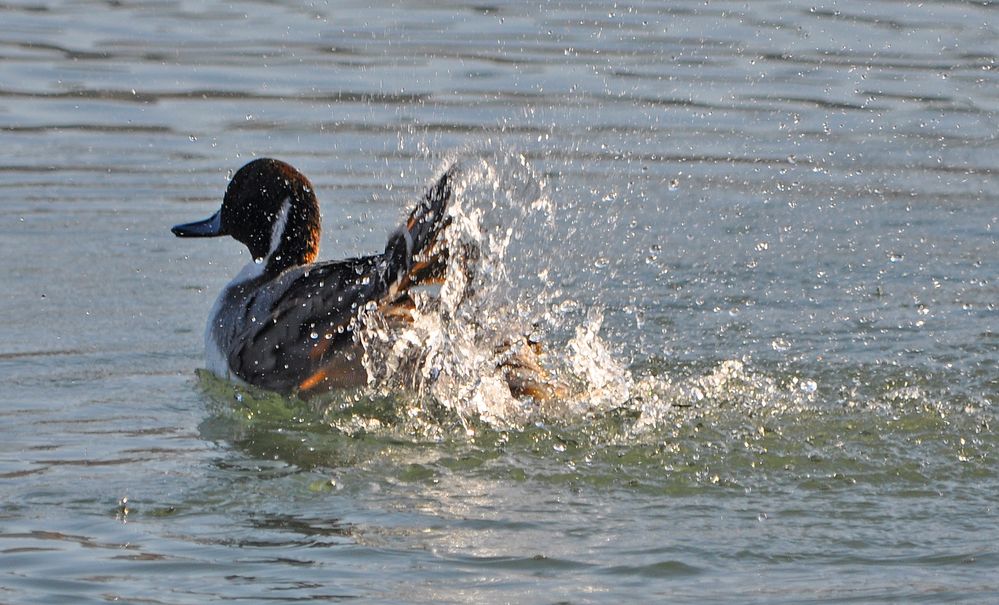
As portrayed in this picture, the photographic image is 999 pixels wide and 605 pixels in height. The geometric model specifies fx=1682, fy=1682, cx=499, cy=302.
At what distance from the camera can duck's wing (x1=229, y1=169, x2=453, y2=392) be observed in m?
7.06

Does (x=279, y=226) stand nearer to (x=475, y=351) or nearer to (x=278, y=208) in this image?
(x=278, y=208)

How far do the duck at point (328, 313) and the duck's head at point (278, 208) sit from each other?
0.13 meters

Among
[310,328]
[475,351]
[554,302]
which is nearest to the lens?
[475,351]

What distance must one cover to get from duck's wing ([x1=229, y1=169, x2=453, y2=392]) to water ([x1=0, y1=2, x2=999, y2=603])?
0.20 m

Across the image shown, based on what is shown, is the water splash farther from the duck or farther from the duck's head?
the duck's head

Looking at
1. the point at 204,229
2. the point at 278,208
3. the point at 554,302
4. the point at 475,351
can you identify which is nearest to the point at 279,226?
the point at 278,208

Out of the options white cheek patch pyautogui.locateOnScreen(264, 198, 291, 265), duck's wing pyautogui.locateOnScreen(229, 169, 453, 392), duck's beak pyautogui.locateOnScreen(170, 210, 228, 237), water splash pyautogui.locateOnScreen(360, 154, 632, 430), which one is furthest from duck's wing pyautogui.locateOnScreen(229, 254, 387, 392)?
duck's beak pyautogui.locateOnScreen(170, 210, 228, 237)

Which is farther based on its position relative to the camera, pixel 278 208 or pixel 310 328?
pixel 278 208

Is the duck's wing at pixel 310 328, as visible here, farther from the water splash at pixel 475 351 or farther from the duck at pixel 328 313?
the water splash at pixel 475 351

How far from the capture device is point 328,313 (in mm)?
7438

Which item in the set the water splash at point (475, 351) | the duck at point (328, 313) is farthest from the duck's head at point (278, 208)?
the water splash at point (475, 351)

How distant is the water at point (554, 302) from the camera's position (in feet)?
18.4

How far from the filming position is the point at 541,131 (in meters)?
12.4

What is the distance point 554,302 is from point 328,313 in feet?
6.53
